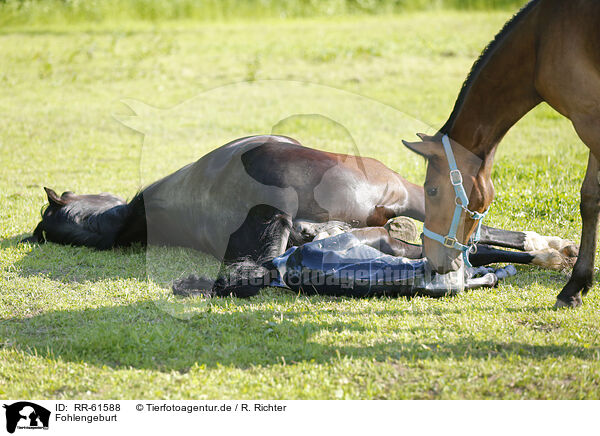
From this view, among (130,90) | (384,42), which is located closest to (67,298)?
(130,90)

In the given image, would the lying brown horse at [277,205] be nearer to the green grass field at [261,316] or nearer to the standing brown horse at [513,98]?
the green grass field at [261,316]

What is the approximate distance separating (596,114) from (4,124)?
902 cm

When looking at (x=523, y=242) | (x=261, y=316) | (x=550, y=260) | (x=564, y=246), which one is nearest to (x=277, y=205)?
(x=261, y=316)

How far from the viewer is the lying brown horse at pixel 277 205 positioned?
424cm

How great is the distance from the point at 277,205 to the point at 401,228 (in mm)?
967

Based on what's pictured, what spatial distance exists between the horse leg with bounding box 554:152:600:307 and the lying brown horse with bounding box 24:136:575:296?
0.47 meters

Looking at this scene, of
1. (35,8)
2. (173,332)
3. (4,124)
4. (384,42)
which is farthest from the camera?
(35,8)

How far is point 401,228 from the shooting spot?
4.63m

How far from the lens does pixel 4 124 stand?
988cm

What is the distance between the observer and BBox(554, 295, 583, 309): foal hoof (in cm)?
364

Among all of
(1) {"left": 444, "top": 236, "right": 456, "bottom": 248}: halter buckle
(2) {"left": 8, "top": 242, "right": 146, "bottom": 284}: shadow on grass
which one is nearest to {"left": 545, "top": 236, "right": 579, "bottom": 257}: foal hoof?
(1) {"left": 444, "top": 236, "right": 456, "bottom": 248}: halter buckle

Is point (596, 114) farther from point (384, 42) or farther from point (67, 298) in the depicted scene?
point (384, 42)

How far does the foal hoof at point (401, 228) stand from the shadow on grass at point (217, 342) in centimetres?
121

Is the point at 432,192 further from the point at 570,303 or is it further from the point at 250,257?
the point at 250,257
